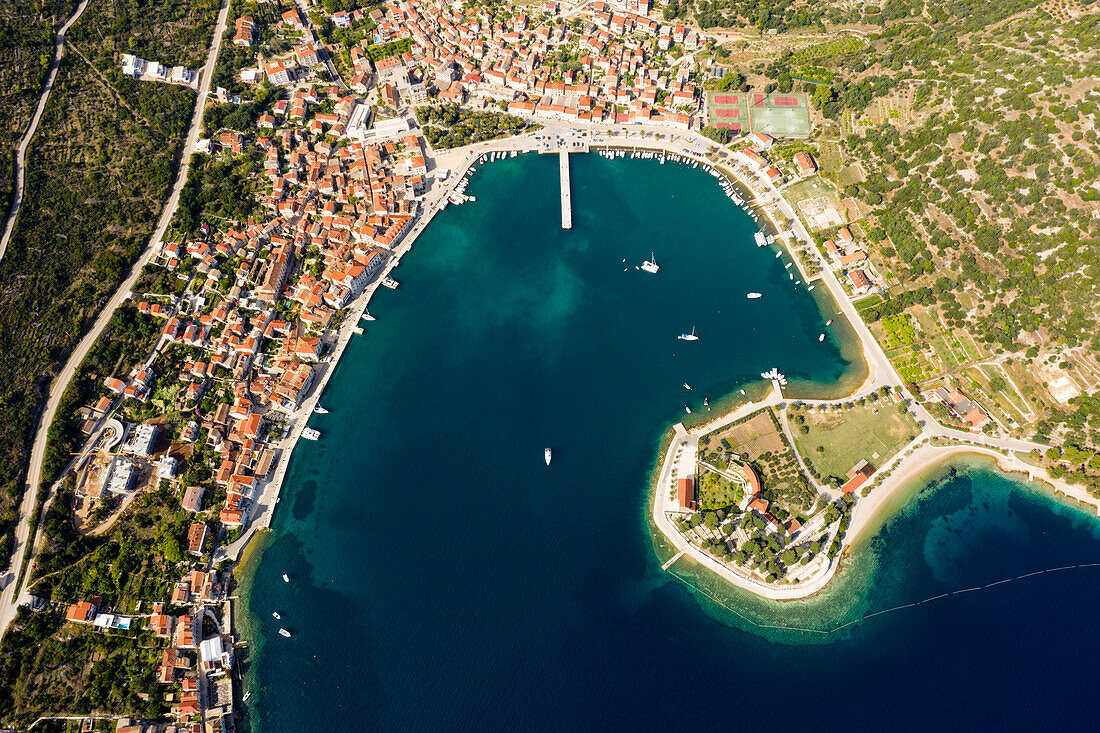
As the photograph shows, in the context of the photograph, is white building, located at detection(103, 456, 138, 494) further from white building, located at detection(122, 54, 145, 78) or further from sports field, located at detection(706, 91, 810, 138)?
sports field, located at detection(706, 91, 810, 138)

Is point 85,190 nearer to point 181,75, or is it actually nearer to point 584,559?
point 181,75

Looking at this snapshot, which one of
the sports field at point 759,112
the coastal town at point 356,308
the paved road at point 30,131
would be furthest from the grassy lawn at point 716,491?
the paved road at point 30,131

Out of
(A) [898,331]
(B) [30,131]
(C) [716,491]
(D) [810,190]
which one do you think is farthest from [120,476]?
(D) [810,190]

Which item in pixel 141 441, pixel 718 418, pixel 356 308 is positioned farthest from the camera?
pixel 356 308

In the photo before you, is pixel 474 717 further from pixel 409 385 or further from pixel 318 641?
pixel 409 385

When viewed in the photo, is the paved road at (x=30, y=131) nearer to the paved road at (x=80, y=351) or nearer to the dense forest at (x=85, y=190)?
the dense forest at (x=85, y=190)

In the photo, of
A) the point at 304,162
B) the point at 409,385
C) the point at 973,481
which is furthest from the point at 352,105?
the point at 973,481
